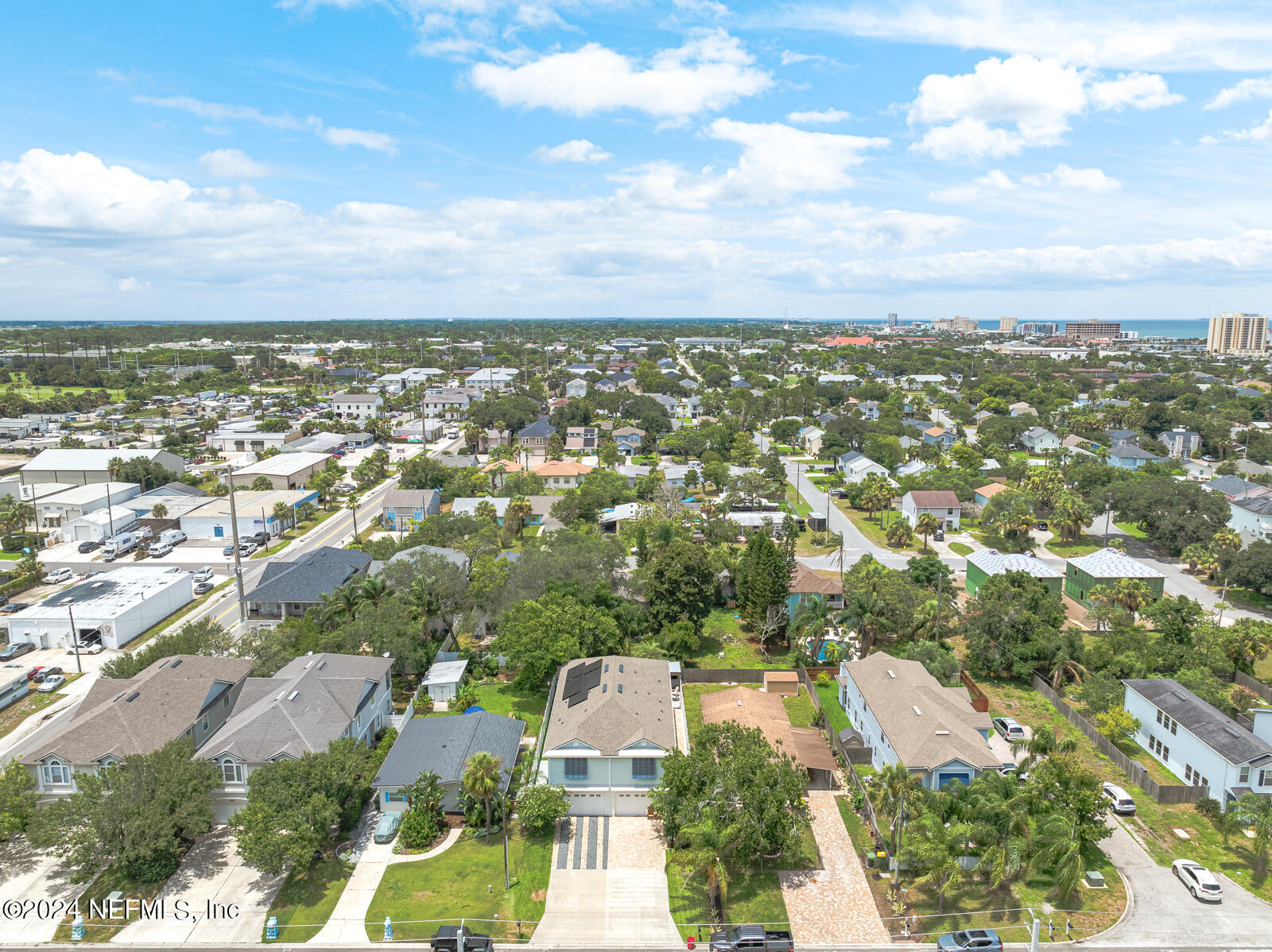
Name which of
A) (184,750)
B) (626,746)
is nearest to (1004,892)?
(626,746)

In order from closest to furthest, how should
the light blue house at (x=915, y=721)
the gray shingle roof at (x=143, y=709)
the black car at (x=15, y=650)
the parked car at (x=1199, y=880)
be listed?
the parked car at (x=1199, y=880)
the gray shingle roof at (x=143, y=709)
the light blue house at (x=915, y=721)
the black car at (x=15, y=650)

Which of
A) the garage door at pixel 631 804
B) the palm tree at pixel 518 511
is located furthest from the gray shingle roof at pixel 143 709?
the palm tree at pixel 518 511

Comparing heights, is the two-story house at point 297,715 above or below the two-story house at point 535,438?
below

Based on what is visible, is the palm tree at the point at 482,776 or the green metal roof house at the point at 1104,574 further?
the green metal roof house at the point at 1104,574

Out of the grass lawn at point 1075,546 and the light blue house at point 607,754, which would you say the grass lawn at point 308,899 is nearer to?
the light blue house at point 607,754

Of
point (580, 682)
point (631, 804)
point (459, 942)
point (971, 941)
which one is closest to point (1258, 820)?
point (971, 941)

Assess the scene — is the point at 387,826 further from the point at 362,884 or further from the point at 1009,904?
the point at 1009,904

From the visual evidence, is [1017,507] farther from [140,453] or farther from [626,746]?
[140,453]
